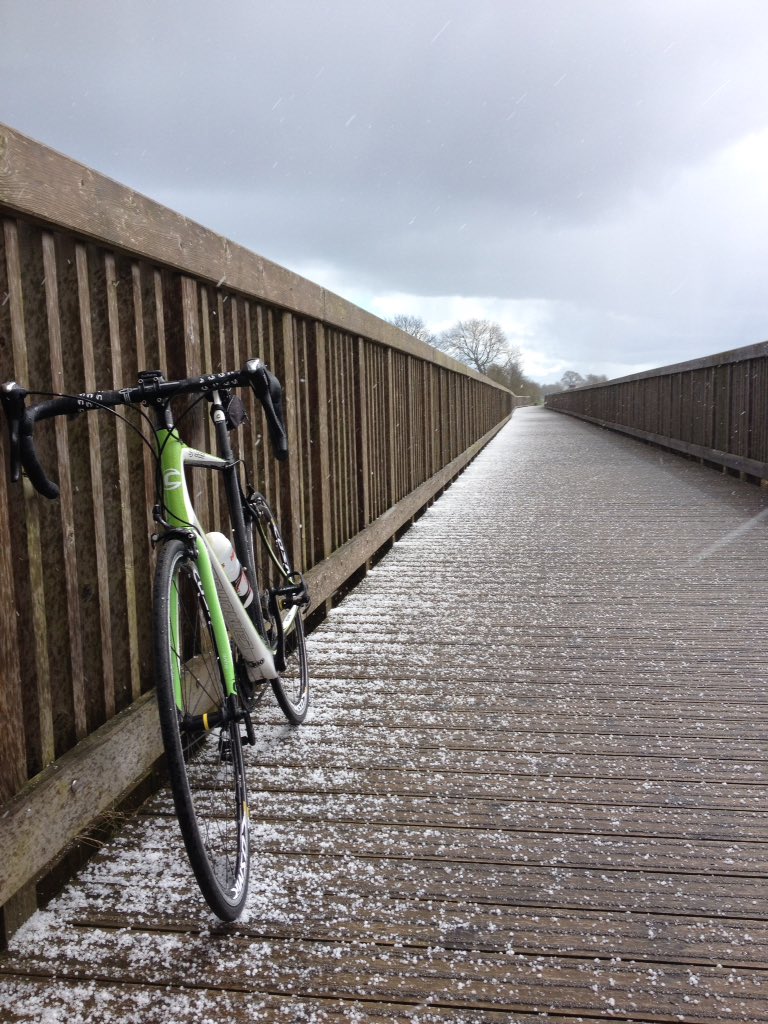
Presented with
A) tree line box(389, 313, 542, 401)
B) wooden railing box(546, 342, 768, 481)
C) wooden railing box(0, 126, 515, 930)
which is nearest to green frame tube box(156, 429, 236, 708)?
wooden railing box(0, 126, 515, 930)

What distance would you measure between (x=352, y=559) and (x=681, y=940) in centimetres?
303

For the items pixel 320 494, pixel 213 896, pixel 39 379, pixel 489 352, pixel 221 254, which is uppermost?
pixel 489 352

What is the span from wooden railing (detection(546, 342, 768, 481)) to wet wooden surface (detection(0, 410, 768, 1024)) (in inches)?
201

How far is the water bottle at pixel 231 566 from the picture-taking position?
2.19 m

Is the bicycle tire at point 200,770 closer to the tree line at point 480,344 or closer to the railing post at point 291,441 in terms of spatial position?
the railing post at point 291,441

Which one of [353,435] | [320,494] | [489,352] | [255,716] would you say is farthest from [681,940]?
[489,352]

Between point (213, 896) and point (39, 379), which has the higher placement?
point (39, 379)

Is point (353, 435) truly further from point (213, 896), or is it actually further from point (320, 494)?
point (213, 896)

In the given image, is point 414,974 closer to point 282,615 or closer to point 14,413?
point 14,413

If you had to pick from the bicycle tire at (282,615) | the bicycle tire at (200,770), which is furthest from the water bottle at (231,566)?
the bicycle tire at (282,615)

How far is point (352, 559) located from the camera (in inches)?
180

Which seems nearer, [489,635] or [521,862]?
[521,862]

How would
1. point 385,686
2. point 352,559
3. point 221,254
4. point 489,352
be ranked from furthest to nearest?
1. point 489,352
2. point 352,559
3. point 385,686
4. point 221,254

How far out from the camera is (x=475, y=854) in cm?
202
